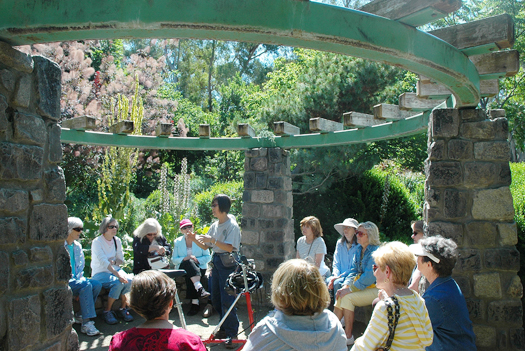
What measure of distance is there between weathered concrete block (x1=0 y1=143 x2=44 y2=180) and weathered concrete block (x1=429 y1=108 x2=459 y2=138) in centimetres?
309

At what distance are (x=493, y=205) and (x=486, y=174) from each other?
0.88 feet

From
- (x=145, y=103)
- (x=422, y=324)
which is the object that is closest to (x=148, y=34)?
(x=422, y=324)

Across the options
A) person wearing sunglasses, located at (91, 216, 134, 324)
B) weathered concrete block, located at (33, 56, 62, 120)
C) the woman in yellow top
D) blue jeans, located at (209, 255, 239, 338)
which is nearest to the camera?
the woman in yellow top

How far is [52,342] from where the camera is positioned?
8.35ft

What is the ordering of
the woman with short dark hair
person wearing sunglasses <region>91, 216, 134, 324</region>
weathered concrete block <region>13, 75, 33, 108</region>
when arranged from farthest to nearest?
person wearing sunglasses <region>91, 216, 134, 324</region> < weathered concrete block <region>13, 75, 33, 108</region> < the woman with short dark hair

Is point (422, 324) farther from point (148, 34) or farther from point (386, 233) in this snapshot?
point (386, 233)

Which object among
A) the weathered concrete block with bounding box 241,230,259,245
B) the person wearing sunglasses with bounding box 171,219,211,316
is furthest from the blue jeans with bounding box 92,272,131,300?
the weathered concrete block with bounding box 241,230,259,245

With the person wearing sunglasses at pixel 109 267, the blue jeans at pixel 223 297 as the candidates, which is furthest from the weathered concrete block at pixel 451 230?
the person wearing sunglasses at pixel 109 267

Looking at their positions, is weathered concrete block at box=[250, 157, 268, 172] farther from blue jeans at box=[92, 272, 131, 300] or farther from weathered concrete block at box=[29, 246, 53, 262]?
weathered concrete block at box=[29, 246, 53, 262]

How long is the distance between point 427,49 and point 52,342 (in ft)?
9.56

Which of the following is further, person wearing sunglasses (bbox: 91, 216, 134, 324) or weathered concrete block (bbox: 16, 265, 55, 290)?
person wearing sunglasses (bbox: 91, 216, 134, 324)

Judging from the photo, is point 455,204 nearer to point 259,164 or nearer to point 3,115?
point 259,164

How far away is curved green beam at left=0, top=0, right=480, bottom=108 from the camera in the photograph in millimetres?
2172

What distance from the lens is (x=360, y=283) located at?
4.39m
